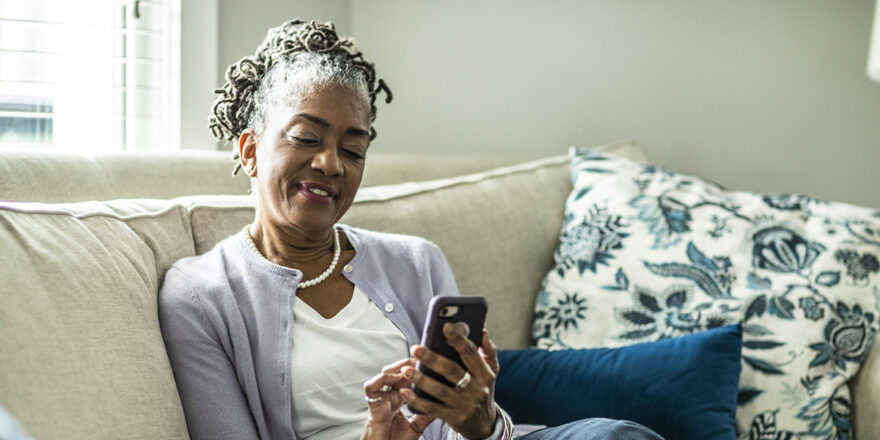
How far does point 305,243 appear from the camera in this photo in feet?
4.48

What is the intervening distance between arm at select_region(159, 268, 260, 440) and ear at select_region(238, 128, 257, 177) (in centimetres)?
26

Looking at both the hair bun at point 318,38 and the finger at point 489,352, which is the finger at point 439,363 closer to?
the finger at point 489,352

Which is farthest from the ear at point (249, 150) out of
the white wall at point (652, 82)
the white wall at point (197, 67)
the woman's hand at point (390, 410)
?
the white wall at point (652, 82)

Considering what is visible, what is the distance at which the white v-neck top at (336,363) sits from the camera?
1234 mm

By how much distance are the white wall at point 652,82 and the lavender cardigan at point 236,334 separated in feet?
3.84

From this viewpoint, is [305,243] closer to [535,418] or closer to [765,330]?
[535,418]

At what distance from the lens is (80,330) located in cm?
102

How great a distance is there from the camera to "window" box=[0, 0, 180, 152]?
181 cm

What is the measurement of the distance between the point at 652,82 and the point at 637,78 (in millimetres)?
42

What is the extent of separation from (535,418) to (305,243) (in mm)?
507

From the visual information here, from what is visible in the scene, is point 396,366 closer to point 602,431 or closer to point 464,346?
point 464,346

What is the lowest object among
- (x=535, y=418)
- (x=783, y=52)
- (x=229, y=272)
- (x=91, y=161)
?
(x=535, y=418)

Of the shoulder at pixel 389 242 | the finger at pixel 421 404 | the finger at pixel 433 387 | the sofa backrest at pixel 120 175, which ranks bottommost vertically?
the finger at pixel 421 404

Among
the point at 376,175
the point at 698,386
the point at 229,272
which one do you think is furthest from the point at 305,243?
the point at 698,386
